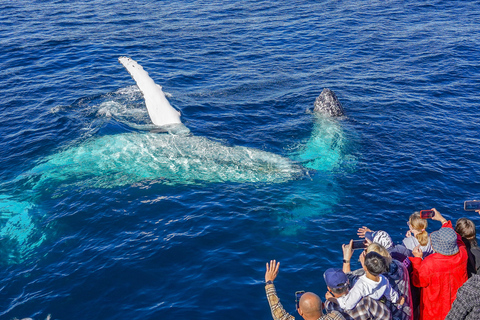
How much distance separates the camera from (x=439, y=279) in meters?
8.80

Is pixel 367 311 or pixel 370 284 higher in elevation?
pixel 370 284

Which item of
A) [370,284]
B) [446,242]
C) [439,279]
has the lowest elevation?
[439,279]

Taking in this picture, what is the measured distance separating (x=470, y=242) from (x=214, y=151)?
12137 mm

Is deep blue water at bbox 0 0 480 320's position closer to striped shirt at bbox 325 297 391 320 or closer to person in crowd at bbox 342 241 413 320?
person in crowd at bbox 342 241 413 320

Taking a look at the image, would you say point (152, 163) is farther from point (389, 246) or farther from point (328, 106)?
point (389, 246)

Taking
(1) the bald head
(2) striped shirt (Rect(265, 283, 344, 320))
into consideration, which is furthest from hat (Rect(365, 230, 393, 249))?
(1) the bald head

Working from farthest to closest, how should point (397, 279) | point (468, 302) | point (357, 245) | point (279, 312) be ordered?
point (357, 245)
point (397, 279)
point (279, 312)
point (468, 302)

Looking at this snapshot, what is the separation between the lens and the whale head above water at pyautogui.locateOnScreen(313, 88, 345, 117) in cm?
2419

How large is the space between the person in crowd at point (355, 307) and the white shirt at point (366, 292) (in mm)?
86

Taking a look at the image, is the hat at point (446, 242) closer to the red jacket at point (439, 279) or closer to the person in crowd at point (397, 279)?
the red jacket at point (439, 279)

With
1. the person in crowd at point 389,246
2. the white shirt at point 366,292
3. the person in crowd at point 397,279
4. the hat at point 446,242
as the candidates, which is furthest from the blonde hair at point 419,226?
the white shirt at point 366,292

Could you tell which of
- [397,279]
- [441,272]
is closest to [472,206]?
[441,272]

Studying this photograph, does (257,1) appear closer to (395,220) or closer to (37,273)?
(395,220)

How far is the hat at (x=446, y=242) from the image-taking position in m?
8.52
